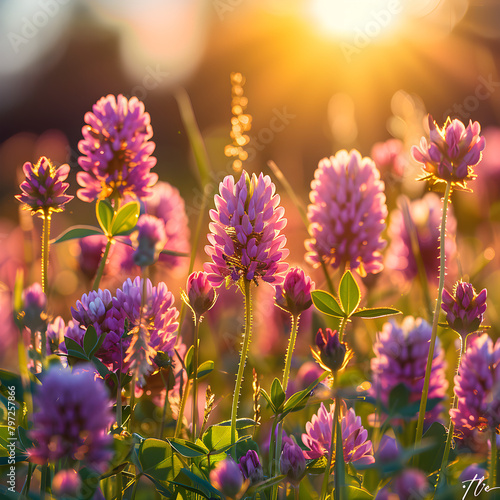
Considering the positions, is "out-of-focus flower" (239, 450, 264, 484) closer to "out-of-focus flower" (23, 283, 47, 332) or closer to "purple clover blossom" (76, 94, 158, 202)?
"out-of-focus flower" (23, 283, 47, 332)

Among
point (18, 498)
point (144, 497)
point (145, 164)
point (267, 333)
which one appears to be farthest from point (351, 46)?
point (18, 498)

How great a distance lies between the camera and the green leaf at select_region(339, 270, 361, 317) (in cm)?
106

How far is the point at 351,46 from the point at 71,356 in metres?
2.00

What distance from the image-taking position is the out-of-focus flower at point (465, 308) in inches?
38.9

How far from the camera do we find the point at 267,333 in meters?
2.45

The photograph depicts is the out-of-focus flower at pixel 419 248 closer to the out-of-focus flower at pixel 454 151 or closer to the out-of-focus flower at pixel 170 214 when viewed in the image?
the out-of-focus flower at pixel 170 214

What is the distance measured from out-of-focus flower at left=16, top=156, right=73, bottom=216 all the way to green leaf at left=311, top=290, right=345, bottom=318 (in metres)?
0.53

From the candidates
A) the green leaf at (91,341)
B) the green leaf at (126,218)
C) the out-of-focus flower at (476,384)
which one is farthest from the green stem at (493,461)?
the green leaf at (126,218)

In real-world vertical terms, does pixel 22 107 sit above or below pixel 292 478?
above

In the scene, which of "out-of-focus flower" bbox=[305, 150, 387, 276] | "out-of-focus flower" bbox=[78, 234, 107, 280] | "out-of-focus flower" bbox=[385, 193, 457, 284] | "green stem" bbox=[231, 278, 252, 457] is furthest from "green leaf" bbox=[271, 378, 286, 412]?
"out-of-focus flower" bbox=[385, 193, 457, 284]

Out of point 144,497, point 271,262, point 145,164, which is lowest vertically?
point 144,497

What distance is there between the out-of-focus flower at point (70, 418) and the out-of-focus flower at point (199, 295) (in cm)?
39

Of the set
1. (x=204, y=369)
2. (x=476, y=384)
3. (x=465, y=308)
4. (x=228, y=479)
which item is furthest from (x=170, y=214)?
(x=228, y=479)

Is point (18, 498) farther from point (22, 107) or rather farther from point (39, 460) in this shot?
point (22, 107)
